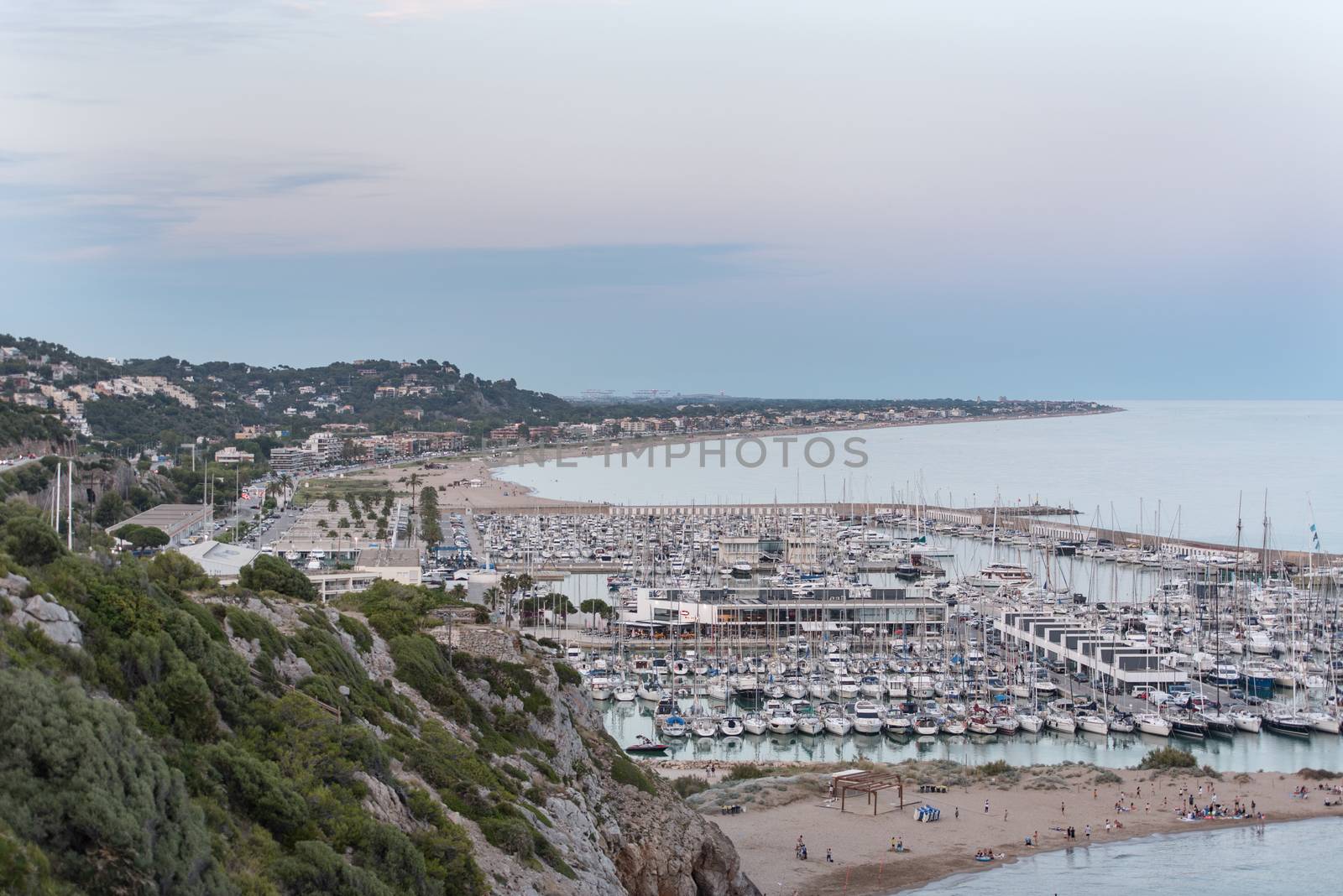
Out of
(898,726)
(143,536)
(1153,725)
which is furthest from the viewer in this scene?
(143,536)

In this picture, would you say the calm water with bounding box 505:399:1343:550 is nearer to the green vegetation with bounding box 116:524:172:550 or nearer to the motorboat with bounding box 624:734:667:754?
the motorboat with bounding box 624:734:667:754

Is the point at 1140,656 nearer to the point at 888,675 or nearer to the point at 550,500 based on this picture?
the point at 888,675

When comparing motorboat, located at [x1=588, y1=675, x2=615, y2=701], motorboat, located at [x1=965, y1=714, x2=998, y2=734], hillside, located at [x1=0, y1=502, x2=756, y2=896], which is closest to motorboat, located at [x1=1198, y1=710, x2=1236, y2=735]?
motorboat, located at [x1=965, y1=714, x2=998, y2=734]

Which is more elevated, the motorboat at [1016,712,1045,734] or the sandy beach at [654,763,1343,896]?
the motorboat at [1016,712,1045,734]

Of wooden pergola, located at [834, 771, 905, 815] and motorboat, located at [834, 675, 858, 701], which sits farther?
motorboat, located at [834, 675, 858, 701]

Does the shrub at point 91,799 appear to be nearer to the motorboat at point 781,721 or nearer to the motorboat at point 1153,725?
the motorboat at point 781,721

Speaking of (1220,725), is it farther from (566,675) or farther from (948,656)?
(566,675)

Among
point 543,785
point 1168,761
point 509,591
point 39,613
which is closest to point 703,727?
point 509,591
